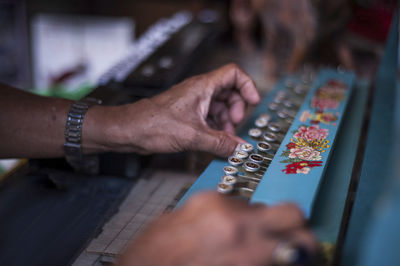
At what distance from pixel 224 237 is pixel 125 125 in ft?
1.96

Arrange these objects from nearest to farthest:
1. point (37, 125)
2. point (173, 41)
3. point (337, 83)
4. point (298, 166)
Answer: point (298, 166) → point (37, 125) → point (337, 83) → point (173, 41)

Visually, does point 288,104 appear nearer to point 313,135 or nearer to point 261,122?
point 261,122

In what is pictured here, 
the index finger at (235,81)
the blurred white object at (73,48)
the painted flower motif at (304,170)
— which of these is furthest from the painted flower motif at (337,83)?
the blurred white object at (73,48)

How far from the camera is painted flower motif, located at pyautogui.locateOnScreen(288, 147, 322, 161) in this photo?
0.85m

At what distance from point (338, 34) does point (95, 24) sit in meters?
2.48

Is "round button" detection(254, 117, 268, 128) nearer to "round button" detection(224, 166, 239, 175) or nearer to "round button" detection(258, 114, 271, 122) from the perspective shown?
"round button" detection(258, 114, 271, 122)

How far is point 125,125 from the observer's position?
1.02 meters

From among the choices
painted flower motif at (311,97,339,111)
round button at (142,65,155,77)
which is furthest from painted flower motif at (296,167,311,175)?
round button at (142,65,155,77)

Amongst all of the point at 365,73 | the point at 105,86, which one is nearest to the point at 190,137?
the point at 105,86

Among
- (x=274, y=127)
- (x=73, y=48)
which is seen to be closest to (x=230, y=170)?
(x=274, y=127)

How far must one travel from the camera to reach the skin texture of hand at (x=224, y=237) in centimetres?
48

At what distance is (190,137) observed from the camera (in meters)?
1.01

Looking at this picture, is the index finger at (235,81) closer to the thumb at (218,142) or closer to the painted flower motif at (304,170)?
the thumb at (218,142)

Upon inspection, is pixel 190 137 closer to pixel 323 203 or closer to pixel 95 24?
pixel 323 203
